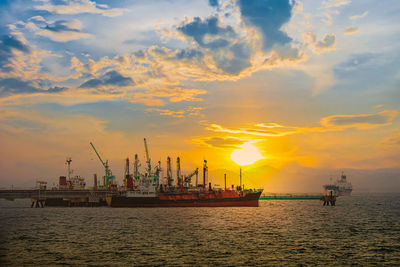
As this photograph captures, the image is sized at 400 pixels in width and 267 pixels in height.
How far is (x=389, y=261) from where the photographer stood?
1828 inches

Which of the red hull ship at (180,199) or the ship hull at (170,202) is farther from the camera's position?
the red hull ship at (180,199)

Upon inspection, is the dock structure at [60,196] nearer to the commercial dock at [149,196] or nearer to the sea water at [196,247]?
the commercial dock at [149,196]

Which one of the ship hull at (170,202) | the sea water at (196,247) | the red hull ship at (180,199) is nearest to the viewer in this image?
the sea water at (196,247)

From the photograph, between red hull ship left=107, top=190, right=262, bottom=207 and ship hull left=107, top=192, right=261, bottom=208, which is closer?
ship hull left=107, top=192, right=261, bottom=208

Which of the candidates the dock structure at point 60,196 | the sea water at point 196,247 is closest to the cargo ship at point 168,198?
the dock structure at point 60,196

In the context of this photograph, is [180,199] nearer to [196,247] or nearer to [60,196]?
[60,196]

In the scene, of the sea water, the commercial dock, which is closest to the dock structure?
the commercial dock

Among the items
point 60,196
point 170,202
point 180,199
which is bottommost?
point 170,202

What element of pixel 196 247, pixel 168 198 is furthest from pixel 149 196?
pixel 196 247

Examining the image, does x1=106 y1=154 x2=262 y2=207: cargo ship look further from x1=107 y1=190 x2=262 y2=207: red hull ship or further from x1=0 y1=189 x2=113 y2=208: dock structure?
x1=0 y1=189 x2=113 y2=208: dock structure

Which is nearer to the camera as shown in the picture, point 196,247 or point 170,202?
point 196,247

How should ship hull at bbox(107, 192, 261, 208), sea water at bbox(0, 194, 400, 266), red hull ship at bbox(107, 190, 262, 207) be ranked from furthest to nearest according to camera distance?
red hull ship at bbox(107, 190, 262, 207), ship hull at bbox(107, 192, 261, 208), sea water at bbox(0, 194, 400, 266)

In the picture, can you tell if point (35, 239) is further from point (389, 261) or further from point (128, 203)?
point (128, 203)

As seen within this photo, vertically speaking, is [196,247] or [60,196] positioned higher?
[60,196]
